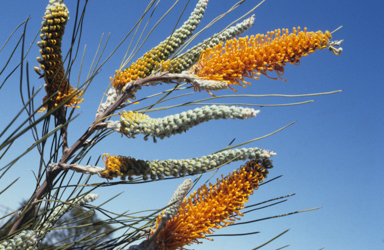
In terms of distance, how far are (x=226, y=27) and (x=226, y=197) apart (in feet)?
1.76

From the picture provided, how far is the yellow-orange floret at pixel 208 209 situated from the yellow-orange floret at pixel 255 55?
265mm

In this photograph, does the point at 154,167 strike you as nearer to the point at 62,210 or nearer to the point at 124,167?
the point at 124,167

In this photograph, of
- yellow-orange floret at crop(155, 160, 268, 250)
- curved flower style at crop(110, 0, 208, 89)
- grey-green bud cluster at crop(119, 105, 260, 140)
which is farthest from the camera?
curved flower style at crop(110, 0, 208, 89)

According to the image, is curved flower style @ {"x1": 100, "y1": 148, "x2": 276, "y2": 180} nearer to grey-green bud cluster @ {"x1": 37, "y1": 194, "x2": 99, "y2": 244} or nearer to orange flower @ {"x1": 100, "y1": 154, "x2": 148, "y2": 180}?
orange flower @ {"x1": 100, "y1": 154, "x2": 148, "y2": 180}

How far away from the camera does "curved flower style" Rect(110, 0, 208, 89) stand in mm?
1022

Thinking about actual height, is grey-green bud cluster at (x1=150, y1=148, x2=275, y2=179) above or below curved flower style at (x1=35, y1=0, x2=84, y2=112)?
below

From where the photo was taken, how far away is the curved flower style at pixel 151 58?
40.3 inches

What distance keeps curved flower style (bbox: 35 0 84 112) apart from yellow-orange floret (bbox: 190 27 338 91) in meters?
0.36

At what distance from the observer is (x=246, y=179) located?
0.95 metres

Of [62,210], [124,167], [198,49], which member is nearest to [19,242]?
[124,167]

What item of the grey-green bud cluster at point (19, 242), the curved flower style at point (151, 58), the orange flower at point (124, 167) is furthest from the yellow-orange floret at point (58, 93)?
the grey-green bud cluster at point (19, 242)

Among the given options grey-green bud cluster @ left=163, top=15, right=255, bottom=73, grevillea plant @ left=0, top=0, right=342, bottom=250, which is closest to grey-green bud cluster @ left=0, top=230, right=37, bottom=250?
grevillea plant @ left=0, top=0, right=342, bottom=250

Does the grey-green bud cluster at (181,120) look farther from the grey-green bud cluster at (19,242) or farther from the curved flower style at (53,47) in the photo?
the grey-green bud cluster at (19,242)

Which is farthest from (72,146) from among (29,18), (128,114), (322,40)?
(322,40)
